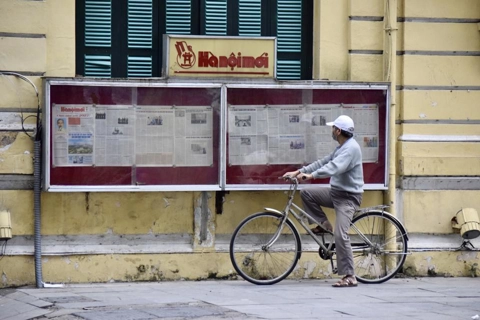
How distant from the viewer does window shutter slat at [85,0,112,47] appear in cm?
1083

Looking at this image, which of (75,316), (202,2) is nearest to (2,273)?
(75,316)

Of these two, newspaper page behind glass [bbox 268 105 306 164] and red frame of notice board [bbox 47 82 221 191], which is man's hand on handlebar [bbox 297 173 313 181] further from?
red frame of notice board [bbox 47 82 221 191]

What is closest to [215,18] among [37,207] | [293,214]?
[293,214]

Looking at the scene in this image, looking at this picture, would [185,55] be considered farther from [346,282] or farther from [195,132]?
[346,282]

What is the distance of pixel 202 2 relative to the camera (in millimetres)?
11062

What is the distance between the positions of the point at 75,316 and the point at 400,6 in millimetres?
5396

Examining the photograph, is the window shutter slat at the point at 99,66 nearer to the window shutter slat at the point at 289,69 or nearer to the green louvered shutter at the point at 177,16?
the green louvered shutter at the point at 177,16

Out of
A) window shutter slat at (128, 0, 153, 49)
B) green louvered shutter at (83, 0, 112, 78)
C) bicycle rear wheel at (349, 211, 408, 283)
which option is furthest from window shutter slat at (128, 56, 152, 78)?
bicycle rear wheel at (349, 211, 408, 283)

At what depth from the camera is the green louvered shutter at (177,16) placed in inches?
434

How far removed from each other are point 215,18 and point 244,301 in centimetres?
356

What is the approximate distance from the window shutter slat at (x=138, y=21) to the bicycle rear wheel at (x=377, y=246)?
309 centimetres

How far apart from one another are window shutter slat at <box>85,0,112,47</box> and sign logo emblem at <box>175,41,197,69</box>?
93 centimetres

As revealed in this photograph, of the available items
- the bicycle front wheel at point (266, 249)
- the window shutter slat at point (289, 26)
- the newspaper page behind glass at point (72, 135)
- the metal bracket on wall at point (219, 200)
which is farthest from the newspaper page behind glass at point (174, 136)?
the window shutter slat at point (289, 26)

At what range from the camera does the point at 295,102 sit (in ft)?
35.3
